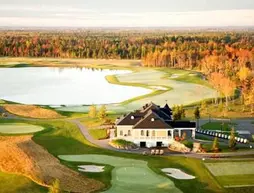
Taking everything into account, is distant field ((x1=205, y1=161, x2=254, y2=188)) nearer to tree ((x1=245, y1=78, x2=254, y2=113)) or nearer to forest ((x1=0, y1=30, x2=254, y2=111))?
tree ((x1=245, y1=78, x2=254, y2=113))

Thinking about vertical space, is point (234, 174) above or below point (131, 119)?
below

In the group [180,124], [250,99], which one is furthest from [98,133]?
[250,99]

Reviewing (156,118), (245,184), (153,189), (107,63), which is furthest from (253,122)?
(107,63)

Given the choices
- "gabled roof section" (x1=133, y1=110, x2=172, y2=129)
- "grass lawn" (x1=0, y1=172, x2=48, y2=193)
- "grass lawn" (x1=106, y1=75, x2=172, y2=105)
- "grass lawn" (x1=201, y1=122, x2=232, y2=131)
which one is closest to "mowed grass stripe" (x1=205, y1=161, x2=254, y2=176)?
"gabled roof section" (x1=133, y1=110, x2=172, y2=129)

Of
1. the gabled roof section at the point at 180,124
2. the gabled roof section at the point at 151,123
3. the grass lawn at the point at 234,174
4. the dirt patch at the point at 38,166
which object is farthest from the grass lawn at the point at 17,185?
the gabled roof section at the point at 180,124

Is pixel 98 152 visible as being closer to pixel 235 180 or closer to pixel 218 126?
pixel 235 180
